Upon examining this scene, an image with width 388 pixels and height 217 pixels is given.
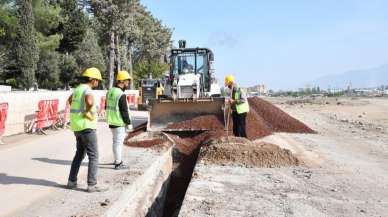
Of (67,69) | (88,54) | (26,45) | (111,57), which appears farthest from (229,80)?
(88,54)

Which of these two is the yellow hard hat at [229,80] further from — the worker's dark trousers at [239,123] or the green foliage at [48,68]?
the green foliage at [48,68]

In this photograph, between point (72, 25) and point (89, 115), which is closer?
point (89, 115)

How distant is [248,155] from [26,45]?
31.0m

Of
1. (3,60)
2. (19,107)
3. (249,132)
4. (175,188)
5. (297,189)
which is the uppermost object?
(3,60)

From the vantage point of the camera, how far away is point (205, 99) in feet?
53.6

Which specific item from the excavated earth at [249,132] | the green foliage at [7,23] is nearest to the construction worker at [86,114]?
the excavated earth at [249,132]

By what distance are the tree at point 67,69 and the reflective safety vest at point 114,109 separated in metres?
39.0

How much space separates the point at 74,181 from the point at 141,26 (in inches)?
2267

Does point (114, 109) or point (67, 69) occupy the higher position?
point (67, 69)

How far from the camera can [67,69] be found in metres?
47.4

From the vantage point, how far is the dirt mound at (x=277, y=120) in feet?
63.4

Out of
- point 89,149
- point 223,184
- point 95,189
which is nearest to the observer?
point 89,149

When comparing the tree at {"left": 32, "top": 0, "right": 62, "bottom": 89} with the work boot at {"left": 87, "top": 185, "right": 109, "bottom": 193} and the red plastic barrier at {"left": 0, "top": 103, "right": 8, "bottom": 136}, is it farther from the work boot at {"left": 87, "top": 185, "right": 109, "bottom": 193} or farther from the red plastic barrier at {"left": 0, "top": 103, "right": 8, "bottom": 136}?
the work boot at {"left": 87, "top": 185, "right": 109, "bottom": 193}

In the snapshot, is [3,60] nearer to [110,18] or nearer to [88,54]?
[110,18]
